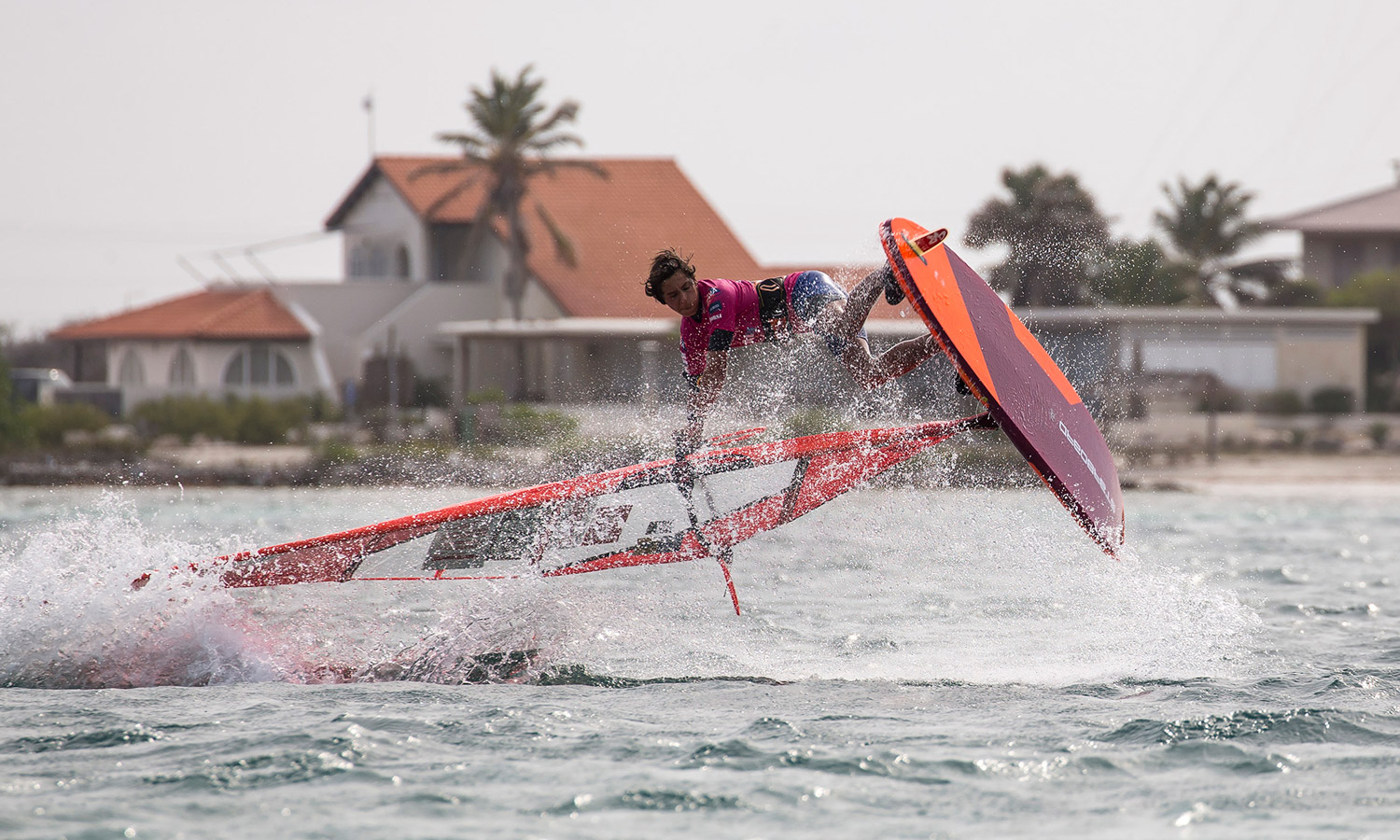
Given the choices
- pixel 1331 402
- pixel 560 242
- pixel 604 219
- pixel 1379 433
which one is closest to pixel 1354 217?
pixel 1331 402

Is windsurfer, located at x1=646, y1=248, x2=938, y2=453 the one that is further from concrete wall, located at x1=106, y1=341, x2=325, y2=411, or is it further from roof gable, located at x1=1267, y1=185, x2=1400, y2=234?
roof gable, located at x1=1267, y1=185, x2=1400, y2=234

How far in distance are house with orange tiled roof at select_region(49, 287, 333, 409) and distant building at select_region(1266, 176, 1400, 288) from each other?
29481mm

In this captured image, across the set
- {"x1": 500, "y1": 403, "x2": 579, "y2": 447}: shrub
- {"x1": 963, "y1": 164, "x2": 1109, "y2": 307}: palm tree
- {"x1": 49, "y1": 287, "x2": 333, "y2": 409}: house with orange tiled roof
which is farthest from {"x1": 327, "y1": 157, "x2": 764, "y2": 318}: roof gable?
{"x1": 500, "y1": 403, "x2": 579, "y2": 447}: shrub

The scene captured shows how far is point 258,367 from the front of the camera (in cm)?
3269

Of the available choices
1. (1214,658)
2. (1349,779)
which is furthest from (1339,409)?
(1349,779)

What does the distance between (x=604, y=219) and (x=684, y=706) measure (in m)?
28.9

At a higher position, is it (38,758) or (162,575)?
(162,575)

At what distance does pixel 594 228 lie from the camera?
33562mm

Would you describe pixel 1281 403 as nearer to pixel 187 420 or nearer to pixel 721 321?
pixel 187 420

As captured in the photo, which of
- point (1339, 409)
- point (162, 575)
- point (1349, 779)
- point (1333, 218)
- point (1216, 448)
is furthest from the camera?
point (1333, 218)

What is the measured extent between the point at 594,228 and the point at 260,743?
95.2 feet

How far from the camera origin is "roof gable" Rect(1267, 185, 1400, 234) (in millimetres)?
41625

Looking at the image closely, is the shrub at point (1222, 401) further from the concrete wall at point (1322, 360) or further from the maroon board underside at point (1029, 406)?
the maroon board underside at point (1029, 406)

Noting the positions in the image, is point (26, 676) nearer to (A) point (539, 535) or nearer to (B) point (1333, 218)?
(A) point (539, 535)
